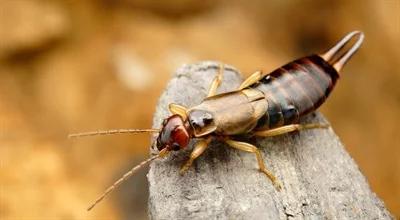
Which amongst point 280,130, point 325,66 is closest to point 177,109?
point 280,130

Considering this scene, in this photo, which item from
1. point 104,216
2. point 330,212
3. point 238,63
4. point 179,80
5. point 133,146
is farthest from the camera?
point 238,63

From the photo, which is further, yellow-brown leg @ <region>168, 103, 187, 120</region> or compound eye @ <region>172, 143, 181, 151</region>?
yellow-brown leg @ <region>168, 103, 187, 120</region>

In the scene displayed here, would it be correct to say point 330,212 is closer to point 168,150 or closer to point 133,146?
point 168,150

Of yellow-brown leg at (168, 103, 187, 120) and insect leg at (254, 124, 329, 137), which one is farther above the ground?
yellow-brown leg at (168, 103, 187, 120)

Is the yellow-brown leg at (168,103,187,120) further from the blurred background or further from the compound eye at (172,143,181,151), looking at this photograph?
the blurred background

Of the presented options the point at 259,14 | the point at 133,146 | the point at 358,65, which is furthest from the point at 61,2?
the point at 358,65

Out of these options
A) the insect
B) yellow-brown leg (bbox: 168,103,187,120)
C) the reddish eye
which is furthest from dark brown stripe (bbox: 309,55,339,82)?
the reddish eye

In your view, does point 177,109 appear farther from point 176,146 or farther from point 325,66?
point 325,66
